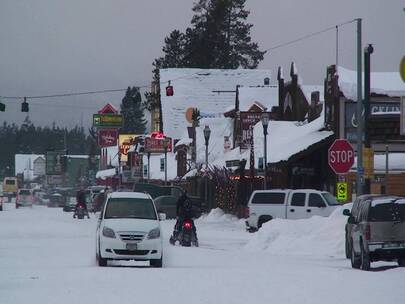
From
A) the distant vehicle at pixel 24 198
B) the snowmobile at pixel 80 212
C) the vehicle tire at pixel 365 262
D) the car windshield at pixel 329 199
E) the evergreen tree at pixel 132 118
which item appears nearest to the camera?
the vehicle tire at pixel 365 262

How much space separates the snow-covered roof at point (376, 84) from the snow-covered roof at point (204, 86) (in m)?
39.6

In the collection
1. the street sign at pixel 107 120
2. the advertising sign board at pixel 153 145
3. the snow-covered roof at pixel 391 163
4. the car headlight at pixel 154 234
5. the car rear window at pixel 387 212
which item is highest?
the street sign at pixel 107 120

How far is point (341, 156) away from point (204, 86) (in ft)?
204

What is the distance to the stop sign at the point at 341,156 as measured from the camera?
1132 inches

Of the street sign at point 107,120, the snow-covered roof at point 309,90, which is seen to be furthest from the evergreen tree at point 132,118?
the snow-covered roof at point 309,90

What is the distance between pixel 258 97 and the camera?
72312 millimetres

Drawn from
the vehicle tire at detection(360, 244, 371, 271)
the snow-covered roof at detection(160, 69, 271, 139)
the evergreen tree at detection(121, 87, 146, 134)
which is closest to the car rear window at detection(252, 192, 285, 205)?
the vehicle tire at detection(360, 244, 371, 271)

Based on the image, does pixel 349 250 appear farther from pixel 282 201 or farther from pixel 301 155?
pixel 301 155

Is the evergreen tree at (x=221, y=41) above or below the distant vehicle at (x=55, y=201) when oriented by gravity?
above

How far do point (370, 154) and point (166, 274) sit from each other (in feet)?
41.5

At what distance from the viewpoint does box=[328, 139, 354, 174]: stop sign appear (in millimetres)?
28750

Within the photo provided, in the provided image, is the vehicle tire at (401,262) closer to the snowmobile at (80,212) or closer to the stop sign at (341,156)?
the stop sign at (341,156)

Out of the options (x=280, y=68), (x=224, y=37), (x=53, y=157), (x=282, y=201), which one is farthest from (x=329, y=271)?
(x=53, y=157)

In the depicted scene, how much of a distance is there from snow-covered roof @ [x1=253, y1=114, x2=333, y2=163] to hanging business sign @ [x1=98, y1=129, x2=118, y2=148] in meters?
26.6
